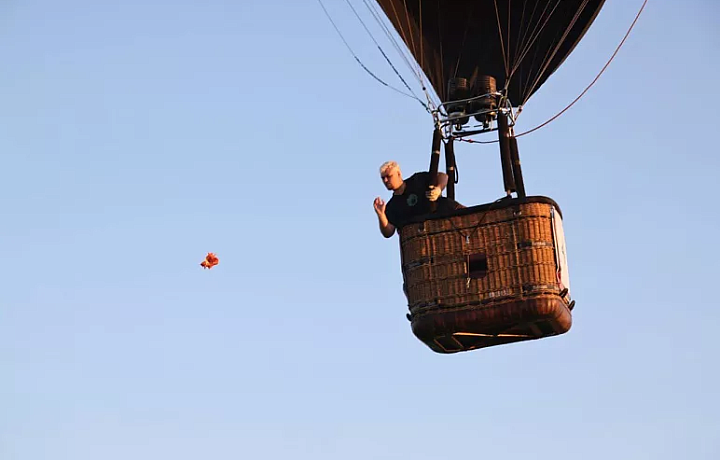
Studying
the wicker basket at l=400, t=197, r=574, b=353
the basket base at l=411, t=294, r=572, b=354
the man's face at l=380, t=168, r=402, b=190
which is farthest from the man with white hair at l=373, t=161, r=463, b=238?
the basket base at l=411, t=294, r=572, b=354

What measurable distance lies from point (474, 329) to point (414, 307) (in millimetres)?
463

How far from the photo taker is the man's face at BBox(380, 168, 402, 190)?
1051 cm

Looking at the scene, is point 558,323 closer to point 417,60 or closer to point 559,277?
point 559,277

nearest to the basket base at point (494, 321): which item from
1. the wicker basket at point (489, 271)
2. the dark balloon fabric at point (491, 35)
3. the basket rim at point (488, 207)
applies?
the wicker basket at point (489, 271)

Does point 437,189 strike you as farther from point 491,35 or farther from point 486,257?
point 491,35

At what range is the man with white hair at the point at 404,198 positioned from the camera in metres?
10.5

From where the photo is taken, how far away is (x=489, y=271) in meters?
10.2

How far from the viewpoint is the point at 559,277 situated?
33.4 feet

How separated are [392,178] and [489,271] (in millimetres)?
978

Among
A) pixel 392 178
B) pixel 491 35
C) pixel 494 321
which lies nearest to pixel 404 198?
pixel 392 178

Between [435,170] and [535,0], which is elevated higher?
[535,0]

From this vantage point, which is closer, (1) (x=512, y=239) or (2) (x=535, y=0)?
(1) (x=512, y=239)

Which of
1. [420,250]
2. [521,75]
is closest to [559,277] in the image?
[420,250]

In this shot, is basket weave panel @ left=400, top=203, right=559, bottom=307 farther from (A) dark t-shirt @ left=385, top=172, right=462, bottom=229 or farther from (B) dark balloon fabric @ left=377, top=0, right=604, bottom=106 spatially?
(B) dark balloon fabric @ left=377, top=0, right=604, bottom=106
